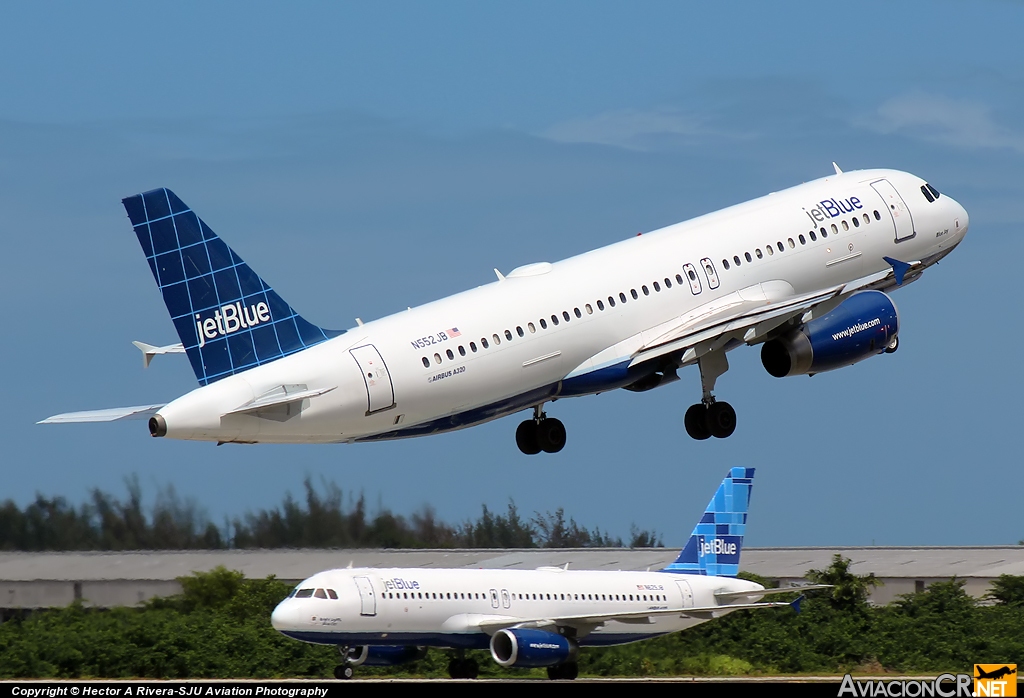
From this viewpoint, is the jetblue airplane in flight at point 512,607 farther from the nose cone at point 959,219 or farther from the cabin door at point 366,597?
the nose cone at point 959,219

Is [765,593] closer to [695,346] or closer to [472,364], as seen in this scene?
[695,346]

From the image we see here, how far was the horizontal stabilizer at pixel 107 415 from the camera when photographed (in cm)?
4497

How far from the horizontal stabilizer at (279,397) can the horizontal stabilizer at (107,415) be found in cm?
219

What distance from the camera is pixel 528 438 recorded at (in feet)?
174

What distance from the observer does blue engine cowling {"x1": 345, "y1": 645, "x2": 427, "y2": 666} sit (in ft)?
208

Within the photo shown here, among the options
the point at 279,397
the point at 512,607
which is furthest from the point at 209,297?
the point at 512,607

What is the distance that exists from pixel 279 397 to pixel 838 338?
16.3m

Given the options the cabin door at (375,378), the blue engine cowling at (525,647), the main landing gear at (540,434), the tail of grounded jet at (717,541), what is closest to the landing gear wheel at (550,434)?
the main landing gear at (540,434)

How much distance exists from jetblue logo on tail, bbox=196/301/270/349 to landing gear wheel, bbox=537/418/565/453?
10226mm

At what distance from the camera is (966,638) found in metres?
72.2

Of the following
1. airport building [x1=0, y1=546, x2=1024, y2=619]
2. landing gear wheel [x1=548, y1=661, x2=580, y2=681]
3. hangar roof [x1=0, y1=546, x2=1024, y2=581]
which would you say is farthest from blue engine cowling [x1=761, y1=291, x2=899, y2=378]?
hangar roof [x1=0, y1=546, x2=1024, y2=581]

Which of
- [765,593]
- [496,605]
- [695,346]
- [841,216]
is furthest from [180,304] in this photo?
[765,593]

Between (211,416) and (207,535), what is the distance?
38290 millimetres

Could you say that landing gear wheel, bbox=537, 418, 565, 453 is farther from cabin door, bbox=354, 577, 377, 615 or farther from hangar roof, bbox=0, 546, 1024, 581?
hangar roof, bbox=0, 546, 1024, 581
